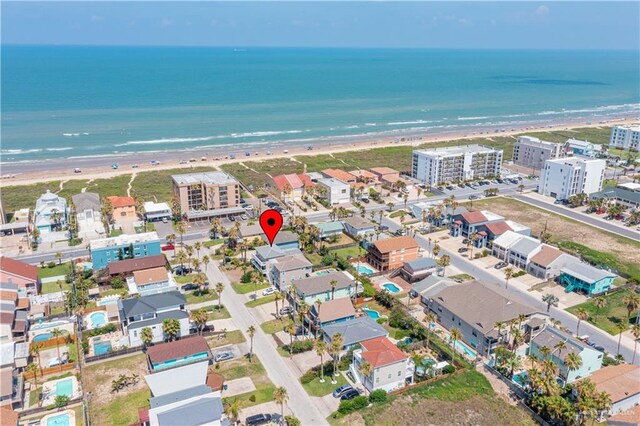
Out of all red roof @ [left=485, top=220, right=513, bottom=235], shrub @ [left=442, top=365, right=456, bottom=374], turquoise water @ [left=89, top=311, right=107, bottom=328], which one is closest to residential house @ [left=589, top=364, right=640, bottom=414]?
shrub @ [left=442, top=365, right=456, bottom=374]

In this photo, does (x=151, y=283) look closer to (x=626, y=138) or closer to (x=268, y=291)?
(x=268, y=291)

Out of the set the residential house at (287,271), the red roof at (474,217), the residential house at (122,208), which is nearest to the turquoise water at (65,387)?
the residential house at (287,271)

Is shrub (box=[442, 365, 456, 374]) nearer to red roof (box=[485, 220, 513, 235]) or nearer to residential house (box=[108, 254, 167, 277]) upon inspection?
red roof (box=[485, 220, 513, 235])

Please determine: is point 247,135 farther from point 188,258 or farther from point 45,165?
point 188,258

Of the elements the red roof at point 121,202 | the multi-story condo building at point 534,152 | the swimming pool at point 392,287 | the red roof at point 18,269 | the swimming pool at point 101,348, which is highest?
the multi-story condo building at point 534,152

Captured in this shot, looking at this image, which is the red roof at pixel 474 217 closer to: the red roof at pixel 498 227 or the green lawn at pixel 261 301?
the red roof at pixel 498 227

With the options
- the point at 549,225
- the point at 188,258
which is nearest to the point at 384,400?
the point at 188,258

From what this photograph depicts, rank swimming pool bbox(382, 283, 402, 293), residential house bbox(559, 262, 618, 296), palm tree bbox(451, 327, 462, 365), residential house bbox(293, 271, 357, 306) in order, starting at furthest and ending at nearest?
swimming pool bbox(382, 283, 402, 293) < residential house bbox(559, 262, 618, 296) < residential house bbox(293, 271, 357, 306) < palm tree bbox(451, 327, 462, 365)
